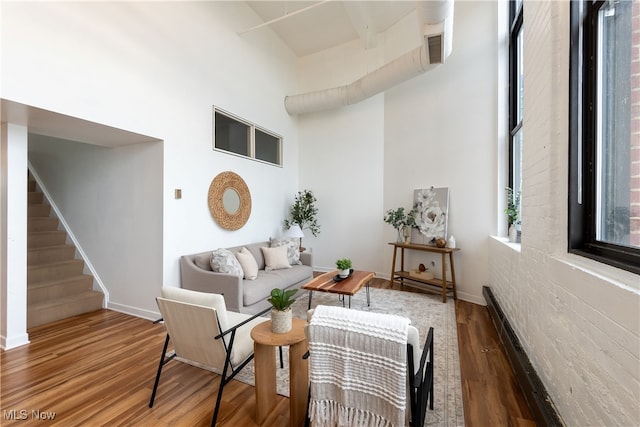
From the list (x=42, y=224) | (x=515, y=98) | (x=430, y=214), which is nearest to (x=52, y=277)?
(x=42, y=224)

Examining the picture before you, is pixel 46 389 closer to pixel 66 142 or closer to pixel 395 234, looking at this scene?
pixel 66 142

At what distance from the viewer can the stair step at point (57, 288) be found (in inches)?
130

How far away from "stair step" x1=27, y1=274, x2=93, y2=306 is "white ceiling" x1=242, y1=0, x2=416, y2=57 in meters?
4.62

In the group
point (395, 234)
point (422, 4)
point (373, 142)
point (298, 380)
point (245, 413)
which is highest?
point (422, 4)

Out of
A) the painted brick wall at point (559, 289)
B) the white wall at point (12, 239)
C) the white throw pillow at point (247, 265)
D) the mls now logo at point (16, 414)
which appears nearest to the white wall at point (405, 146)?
the painted brick wall at point (559, 289)

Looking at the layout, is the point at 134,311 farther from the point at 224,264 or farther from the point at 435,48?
the point at 435,48

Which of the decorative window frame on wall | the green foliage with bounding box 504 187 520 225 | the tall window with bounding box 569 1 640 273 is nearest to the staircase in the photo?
the decorative window frame on wall

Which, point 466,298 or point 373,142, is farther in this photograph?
point 373,142

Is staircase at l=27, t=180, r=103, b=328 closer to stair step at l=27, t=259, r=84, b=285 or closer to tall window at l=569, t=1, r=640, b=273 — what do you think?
stair step at l=27, t=259, r=84, b=285

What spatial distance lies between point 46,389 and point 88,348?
2.13 feet

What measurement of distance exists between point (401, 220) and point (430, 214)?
0.48m

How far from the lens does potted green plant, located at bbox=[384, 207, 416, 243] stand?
4684 mm

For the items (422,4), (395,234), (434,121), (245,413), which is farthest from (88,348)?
(434,121)

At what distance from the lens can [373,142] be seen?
5320mm
